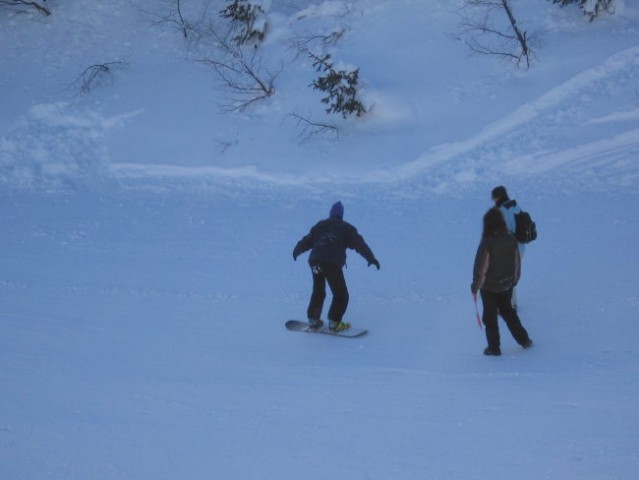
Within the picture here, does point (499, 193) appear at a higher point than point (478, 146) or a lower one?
lower

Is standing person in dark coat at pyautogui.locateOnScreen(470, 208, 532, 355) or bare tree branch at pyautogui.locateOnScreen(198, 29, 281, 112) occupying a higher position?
bare tree branch at pyautogui.locateOnScreen(198, 29, 281, 112)

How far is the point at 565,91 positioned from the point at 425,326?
6.79 metres

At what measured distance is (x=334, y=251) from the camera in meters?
7.85

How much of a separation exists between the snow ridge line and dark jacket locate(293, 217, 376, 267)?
Result: 4.77 metres

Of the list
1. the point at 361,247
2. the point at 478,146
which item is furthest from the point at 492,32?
the point at 361,247

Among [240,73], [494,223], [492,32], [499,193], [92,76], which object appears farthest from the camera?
[92,76]

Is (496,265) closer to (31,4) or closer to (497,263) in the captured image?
(497,263)

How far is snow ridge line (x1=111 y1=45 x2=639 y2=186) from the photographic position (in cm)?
1211

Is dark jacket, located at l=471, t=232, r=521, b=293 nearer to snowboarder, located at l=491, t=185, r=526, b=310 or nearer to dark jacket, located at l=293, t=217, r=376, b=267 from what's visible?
snowboarder, located at l=491, t=185, r=526, b=310

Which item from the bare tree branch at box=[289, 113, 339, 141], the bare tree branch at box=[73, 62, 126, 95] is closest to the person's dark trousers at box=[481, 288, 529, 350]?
the bare tree branch at box=[289, 113, 339, 141]

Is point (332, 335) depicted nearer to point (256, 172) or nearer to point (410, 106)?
point (256, 172)

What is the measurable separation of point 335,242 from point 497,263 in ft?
5.59

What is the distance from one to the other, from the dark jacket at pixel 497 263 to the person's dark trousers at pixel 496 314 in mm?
84

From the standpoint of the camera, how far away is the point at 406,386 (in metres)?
6.71
